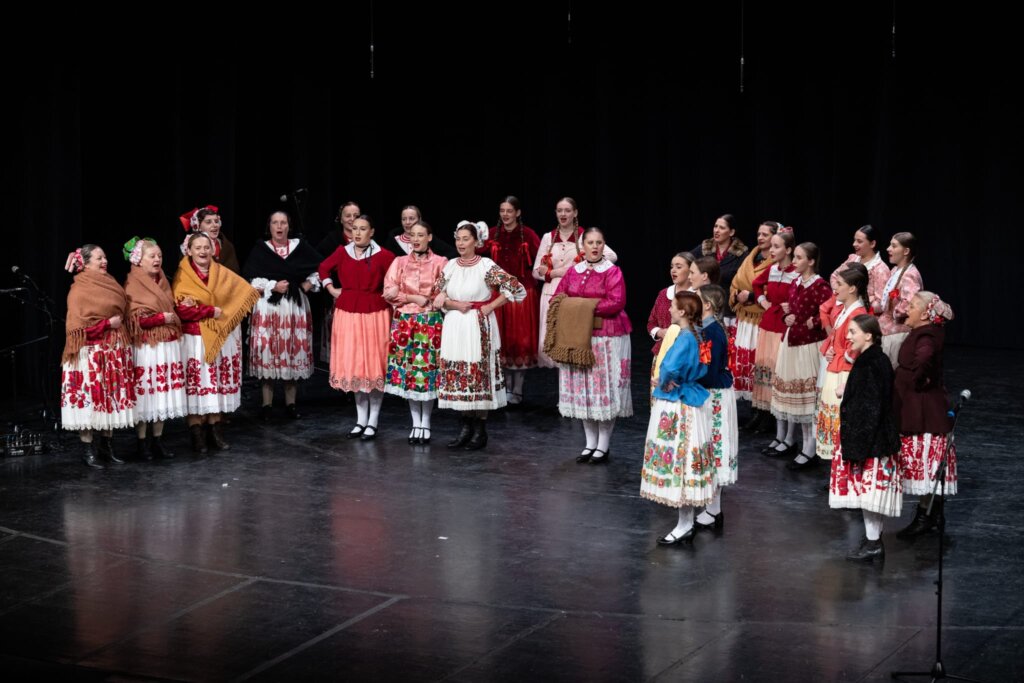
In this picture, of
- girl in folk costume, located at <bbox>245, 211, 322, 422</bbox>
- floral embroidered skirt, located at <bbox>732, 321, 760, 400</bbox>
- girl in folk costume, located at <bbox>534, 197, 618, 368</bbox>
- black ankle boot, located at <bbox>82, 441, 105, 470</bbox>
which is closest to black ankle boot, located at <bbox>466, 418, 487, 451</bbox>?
girl in folk costume, located at <bbox>534, 197, 618, 368</bbox>

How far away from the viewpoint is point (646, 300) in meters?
13.0

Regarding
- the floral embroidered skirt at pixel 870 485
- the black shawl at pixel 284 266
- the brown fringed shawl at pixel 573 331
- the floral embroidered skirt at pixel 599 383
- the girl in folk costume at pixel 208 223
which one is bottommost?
the floral embroidered skirt at pixel 870 485

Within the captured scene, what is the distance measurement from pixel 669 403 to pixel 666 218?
733cm

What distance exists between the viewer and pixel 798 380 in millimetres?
7148

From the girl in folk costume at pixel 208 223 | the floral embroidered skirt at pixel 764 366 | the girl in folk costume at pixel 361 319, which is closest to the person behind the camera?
the floral embroidered skirt at pixel 764 366

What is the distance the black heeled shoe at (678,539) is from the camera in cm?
579

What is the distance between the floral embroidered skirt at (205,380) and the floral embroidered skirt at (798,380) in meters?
3.13

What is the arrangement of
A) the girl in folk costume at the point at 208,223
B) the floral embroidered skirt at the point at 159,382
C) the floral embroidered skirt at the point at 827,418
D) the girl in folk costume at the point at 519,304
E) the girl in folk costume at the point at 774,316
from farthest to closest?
the girl in folk costume at the point at 519,304
the girl in folk costume at the point at 208,223
the girl in folk costume at the point at 774,316
the floral embroidered skirt at the point at 159,382
the floral embroidered skirt at the point at 827,418

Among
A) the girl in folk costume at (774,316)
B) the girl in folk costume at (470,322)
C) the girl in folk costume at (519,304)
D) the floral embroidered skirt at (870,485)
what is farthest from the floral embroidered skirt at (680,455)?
the girl in folk costume at (519,304)

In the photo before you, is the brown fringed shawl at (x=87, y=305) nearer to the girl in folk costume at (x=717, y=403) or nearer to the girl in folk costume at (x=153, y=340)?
the girl in folk costume at (x=153, y=340)

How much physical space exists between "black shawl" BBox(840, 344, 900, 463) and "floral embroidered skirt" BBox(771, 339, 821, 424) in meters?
1.63

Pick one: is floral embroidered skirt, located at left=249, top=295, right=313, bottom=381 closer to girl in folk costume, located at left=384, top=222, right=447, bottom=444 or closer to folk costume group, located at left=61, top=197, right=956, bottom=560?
folk costume group, located at left=61, top=197, right=956, bottom=560

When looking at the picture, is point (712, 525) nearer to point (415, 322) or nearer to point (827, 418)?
point (827, 418)

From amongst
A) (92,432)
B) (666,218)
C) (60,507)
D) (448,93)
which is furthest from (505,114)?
(60,507)
